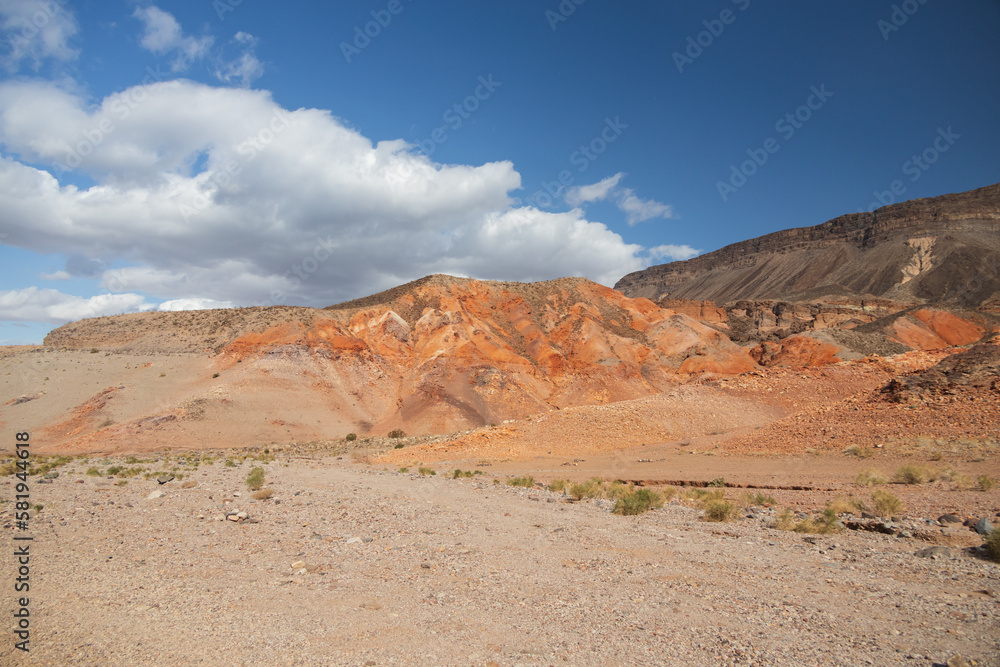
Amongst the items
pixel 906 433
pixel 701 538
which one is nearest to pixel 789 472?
pixel 906 433

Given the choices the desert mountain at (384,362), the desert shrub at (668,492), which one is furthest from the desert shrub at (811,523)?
the desert mountain at (384,362)

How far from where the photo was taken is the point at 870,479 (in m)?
16.4

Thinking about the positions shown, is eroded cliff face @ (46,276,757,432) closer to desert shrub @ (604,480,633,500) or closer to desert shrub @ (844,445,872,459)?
desert shrub @ (604,480,633,500)

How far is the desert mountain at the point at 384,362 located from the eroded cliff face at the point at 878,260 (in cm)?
7711

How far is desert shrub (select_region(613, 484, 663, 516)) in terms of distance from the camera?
45.5 ft

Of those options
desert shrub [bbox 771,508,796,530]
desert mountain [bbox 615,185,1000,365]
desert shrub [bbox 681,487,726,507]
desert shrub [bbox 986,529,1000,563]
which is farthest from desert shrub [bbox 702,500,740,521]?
desert mountain [bbox 615,185,1000,365]

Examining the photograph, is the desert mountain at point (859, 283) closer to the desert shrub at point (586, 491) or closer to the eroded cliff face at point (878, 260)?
the eroded cliff face at point (878, 260)

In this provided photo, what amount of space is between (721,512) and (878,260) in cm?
14589

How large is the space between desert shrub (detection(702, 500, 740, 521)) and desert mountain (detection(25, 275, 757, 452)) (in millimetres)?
32154

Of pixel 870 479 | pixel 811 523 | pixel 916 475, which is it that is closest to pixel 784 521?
pixel 811 523

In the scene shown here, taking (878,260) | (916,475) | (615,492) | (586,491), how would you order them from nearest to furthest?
(916,475), (615,492), (586,491), (878,260)

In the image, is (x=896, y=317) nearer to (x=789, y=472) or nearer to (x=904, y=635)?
(x=789, y=472)

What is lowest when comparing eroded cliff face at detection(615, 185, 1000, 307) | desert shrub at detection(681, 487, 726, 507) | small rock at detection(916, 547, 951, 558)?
desert shrub at detection(681, 487, 726, 507)

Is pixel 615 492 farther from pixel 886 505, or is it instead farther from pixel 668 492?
pixel 886 505
